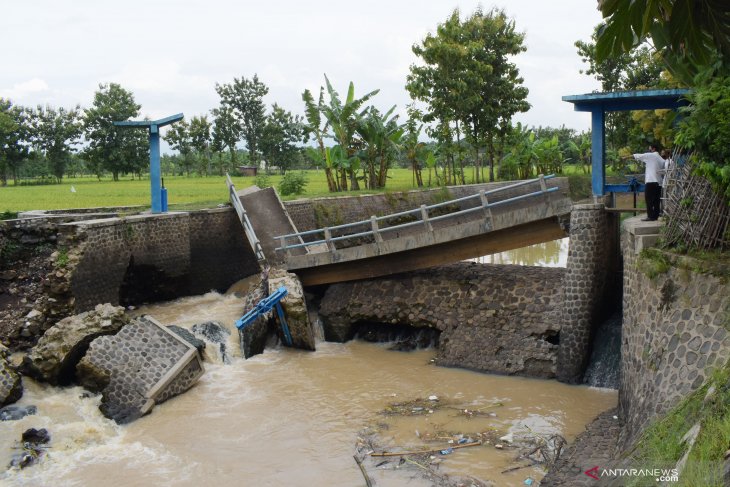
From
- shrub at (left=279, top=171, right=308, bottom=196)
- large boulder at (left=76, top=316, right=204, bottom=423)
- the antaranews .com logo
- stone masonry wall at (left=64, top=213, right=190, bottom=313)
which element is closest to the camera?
the antaranews .com logo

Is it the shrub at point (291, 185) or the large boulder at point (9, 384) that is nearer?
the large boulder at point (9, 384)

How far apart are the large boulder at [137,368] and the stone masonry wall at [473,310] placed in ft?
14.6

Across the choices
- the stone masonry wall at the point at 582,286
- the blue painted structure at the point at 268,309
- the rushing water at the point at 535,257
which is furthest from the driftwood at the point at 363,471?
the rushing water at the point at 535,257

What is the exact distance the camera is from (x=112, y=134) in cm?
4178

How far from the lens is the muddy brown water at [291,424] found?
31.1 ft

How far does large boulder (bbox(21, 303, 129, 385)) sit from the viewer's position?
40.6 ft

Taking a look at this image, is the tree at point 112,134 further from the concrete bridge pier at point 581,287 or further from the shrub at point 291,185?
the concrete bridge pier at point 581,287

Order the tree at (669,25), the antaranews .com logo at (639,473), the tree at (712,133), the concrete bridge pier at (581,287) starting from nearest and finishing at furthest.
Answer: the antaranews .com logo at (639,473) < the tree at (669,25) < the tree at (712,133) < the concrete bridge pier at (581,287)

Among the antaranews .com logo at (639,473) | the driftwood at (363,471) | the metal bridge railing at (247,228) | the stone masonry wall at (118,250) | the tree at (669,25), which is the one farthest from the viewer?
the metal bridge railing at (247,228)

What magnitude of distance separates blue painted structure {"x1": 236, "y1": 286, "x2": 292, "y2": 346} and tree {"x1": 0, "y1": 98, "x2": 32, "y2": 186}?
2964cm

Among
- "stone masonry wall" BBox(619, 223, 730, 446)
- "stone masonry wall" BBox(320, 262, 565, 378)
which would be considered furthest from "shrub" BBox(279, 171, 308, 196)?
"stone masonry wall" BBox(619, 223, 730, 446)

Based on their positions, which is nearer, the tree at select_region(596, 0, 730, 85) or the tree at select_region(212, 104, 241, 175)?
the tree at select_region(596, 0, 730, 85)

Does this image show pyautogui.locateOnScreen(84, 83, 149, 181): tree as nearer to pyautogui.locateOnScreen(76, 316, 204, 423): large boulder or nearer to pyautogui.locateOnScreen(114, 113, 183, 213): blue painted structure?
pyautogui.locateOnScreen(114, 113, 183, 213): blue painted structure

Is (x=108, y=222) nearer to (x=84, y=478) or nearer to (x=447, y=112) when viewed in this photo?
(x=84, y=478)
